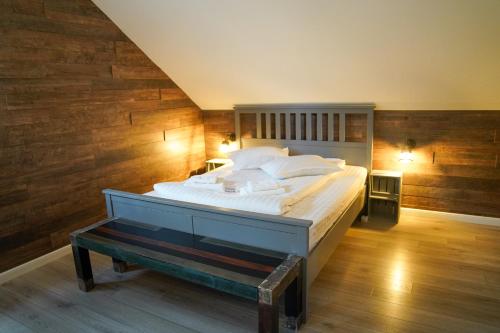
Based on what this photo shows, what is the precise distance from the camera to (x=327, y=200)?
2.70 m

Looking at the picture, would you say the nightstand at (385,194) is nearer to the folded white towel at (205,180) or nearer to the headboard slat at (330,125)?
the headboard slat at (330,125)

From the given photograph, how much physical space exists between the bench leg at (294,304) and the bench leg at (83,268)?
1.43 metres

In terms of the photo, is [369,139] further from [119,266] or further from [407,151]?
[119,266]

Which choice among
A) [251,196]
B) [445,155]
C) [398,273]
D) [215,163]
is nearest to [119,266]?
[251,196]

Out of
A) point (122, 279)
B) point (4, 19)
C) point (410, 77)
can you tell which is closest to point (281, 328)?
point (122, 279)

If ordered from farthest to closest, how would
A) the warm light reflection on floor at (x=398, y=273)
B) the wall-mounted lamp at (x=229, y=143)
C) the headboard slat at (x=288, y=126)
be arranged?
the wall-mounted lamp at (x=229, y=143)
the headboard slat at (x=288, y=126)
the warm light reflection on floor at (x=398, y=273)

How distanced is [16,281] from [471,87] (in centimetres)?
401

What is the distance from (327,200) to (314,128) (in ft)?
5.16

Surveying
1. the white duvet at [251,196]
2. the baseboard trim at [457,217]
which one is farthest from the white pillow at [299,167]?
the baseboard trim at [457,217]

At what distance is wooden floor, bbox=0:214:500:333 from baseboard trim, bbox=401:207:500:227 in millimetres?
477

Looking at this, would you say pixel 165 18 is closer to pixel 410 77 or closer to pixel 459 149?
pixel 410 77

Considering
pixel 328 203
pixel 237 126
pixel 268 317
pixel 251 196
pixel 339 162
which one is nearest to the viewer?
pixel 268 317

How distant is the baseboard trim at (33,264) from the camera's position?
109 inches

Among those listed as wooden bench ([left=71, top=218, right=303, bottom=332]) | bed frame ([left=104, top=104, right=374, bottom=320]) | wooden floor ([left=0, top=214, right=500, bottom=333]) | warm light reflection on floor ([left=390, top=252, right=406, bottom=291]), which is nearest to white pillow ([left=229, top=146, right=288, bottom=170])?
bed frame ([left=104, top=104, right=374, bottom=320])
